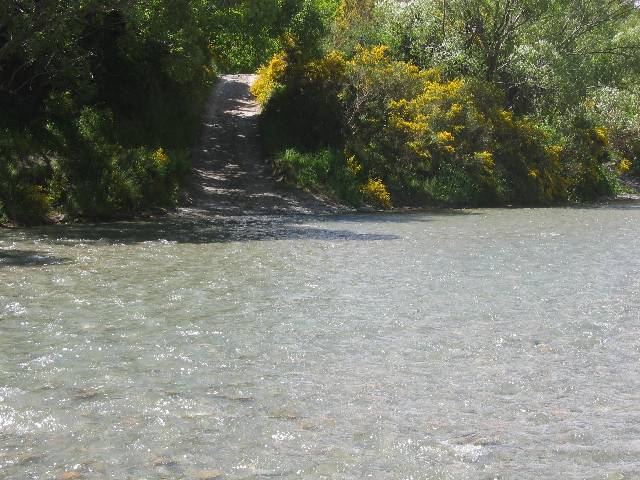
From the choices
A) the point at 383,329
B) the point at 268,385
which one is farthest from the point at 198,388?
the point at 383,329

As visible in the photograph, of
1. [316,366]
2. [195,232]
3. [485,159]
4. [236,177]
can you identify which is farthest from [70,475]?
[485,159]

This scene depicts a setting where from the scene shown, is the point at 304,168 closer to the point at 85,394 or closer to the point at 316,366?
the point at 316,366

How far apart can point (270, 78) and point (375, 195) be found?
875 cm

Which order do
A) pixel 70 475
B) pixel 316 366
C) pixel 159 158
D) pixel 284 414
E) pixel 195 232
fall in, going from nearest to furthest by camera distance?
pixel 70 475
pixel 284 414
pixel 316 366
pixel 195 232
pixel 159 158

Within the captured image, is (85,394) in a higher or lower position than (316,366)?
lower

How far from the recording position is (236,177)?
92.5 feet

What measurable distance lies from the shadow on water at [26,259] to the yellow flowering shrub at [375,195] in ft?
48.9

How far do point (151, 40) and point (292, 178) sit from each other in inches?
254

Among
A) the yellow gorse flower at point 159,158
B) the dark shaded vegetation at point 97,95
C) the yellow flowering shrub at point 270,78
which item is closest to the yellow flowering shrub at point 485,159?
the yellow flowering shrub at point 270,78

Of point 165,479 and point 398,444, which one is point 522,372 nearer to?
point 398,444

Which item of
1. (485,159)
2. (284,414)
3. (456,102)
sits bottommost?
(284,414)

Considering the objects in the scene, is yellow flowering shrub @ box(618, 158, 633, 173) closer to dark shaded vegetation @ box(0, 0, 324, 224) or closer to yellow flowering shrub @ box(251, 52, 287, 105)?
yellow flowering shrub @ box(251, 52, 287, 105)

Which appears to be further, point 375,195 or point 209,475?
point 375,195

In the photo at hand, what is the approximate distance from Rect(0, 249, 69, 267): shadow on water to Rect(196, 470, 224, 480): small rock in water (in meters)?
9.19
